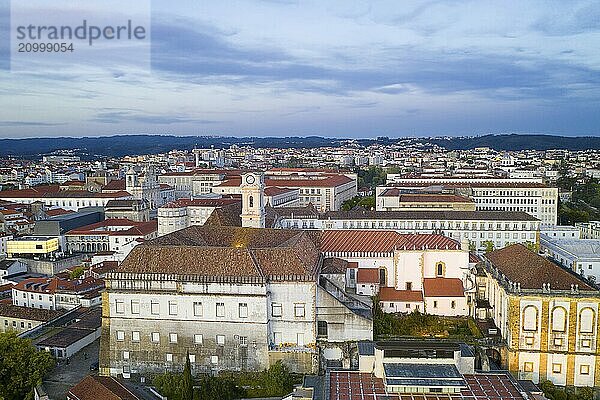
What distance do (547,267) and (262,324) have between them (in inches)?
717

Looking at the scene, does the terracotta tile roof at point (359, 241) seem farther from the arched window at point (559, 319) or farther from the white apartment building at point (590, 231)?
the white apartment building at point (590, 231)

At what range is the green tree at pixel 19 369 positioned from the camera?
114ft

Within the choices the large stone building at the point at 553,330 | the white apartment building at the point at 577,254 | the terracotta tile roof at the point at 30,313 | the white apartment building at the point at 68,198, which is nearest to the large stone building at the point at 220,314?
the large stone building at the point at 553,330

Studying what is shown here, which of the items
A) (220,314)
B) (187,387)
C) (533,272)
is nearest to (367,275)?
(533,272)

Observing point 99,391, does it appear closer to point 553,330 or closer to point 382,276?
point 382,276

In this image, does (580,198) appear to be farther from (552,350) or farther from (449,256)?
(552,350)

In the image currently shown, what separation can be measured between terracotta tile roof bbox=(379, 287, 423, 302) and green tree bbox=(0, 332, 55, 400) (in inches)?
910

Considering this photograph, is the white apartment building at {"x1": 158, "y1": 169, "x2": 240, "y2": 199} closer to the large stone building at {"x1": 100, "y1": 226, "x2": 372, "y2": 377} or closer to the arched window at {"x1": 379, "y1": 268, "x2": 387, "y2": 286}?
the arched window at {"x1": 379, "y1": 268, "x2": 387, "y2": 286}

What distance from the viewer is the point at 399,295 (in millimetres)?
45781

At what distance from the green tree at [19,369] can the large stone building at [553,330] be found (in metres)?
27.3

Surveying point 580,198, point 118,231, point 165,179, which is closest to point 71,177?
point 165,179

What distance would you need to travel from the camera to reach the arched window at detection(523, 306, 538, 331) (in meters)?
36.2

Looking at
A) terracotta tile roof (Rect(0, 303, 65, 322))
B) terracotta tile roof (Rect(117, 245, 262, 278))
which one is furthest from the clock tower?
terracotta tile roof (Rect(0, 303, 65, 322))

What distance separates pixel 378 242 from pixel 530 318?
15408 millimetres
